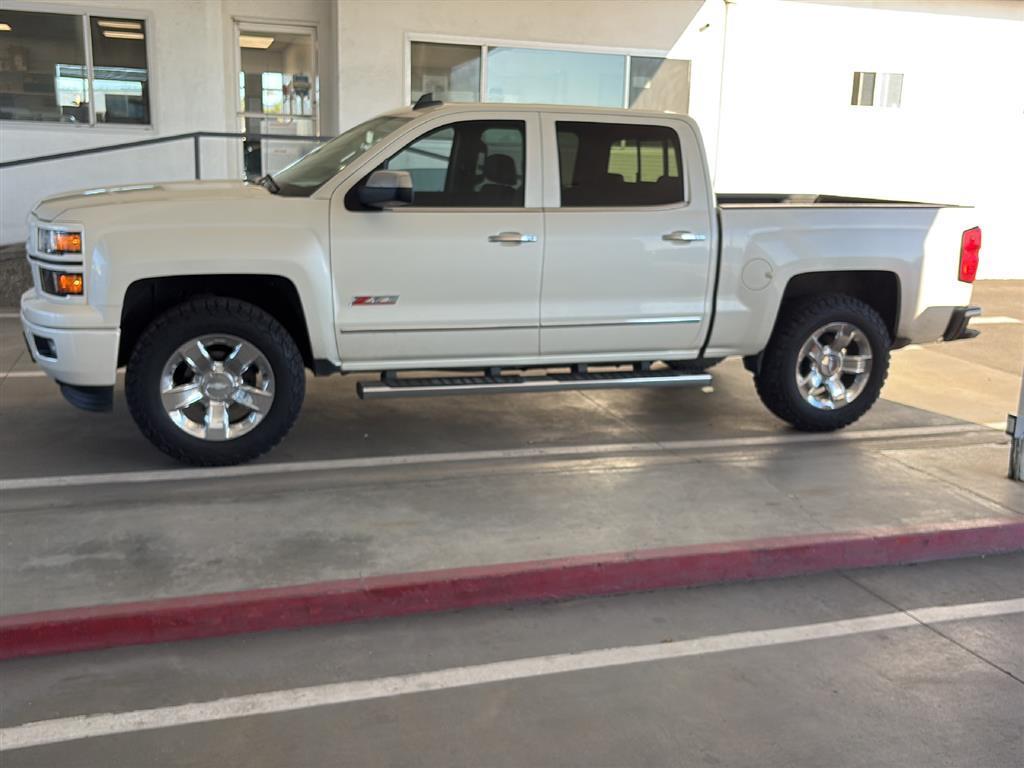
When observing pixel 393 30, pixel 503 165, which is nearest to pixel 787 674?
pixel 503 165

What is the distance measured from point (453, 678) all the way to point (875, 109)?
13.3 meters

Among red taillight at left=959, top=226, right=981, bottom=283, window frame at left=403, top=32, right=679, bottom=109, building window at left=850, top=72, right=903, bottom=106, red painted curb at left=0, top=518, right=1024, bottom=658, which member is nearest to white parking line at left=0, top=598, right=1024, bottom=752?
red painted curb at left=0, top=518, right=1024, bottom=658

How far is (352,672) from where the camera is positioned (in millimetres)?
3982

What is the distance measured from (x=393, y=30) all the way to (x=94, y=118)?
3917 mm

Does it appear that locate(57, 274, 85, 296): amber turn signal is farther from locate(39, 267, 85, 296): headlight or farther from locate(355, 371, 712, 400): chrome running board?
locate(355, 371, 712, 400): chrome running board

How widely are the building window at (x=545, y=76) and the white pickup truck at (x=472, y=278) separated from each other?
6.58 meters

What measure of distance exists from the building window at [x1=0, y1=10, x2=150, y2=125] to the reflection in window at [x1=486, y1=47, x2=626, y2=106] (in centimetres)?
456

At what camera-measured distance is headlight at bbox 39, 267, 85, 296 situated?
5.73 metres

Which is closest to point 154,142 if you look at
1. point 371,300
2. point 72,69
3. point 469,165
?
point 72,69

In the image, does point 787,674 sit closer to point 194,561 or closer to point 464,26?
point 194,561

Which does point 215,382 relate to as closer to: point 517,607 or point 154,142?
point 517,607

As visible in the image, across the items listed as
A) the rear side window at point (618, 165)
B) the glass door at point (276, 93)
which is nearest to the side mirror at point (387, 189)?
the rear side window at point (618, 165)

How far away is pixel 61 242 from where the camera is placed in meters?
5.73

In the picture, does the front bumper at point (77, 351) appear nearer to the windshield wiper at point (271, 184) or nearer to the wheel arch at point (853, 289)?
the windshield wiper at point (271, 184)
